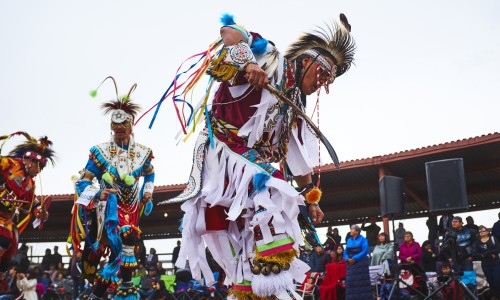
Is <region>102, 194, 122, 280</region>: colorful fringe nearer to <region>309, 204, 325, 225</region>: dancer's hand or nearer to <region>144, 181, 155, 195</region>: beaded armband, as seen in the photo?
<region>144, 181, 155, 195</region>: beaded armband

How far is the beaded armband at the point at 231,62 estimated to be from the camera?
3447 millimetres

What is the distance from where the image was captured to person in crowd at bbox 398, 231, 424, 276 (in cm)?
1109

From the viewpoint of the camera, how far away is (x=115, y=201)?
6.55m

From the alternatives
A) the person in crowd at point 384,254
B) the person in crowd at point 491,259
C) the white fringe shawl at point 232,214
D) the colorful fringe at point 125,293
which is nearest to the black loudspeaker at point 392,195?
the person in crowd at point 491,259

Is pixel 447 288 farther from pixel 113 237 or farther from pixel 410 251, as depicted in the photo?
pixel 113 237

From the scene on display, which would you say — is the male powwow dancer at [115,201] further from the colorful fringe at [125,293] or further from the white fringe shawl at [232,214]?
the white fringe shawl at [232,214]

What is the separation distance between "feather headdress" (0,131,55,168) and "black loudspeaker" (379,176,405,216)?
17.6 ft

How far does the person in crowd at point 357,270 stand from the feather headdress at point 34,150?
5.99 metres

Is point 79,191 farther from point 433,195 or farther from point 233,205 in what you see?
point 433,195

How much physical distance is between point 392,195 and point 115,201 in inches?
199

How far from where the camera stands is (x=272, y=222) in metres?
3.35

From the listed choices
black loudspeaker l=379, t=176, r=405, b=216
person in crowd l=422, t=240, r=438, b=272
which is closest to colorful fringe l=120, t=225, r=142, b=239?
black loudspeaker l=379, t=176, r=405, b=216

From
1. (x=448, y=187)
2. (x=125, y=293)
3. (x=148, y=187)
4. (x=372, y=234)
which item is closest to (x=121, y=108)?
(x=148, y=187)

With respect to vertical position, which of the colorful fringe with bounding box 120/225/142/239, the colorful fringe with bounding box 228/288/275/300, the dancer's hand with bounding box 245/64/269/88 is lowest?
the colorful fringe with bounding box 228/288/275/300
